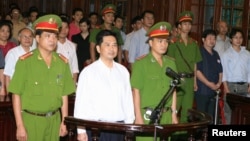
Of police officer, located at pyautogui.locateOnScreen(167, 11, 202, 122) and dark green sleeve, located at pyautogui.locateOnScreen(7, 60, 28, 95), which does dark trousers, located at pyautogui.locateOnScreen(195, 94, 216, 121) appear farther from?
dark green sleeve, located at pyautogui.locateOnScreen(7, 60, 28, 95)

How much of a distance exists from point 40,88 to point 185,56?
2548mm

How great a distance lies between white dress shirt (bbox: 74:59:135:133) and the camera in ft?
11.9

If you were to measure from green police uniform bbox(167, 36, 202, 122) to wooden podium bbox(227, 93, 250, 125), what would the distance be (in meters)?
0.47

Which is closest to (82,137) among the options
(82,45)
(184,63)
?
(184,63)

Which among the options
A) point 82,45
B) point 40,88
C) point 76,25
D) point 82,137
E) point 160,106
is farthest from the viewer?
point 76,25

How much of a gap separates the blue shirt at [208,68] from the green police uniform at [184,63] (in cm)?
12

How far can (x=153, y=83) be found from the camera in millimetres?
4070

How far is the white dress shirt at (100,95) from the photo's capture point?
3.62 metres

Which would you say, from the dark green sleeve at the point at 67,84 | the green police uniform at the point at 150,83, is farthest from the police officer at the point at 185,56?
the dark green sleeve at the point at 67,84

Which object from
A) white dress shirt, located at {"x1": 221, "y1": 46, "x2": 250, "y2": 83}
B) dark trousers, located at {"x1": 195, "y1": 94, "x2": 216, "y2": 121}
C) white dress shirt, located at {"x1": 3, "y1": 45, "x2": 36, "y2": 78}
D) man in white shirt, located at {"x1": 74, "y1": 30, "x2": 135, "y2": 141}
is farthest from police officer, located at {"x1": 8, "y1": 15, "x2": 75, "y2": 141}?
white dress shirt, located at {"x1": 221, "y1": 46, "x2": 250, "y2": 83}

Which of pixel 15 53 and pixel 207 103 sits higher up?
pixel 15 53

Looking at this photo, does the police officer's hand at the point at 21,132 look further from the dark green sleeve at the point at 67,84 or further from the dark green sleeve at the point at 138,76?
the dark green sleeve at the point at 138,76

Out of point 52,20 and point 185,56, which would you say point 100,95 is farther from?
point 185,56

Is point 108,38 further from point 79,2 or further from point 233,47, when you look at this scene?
Answer: point 79,2
